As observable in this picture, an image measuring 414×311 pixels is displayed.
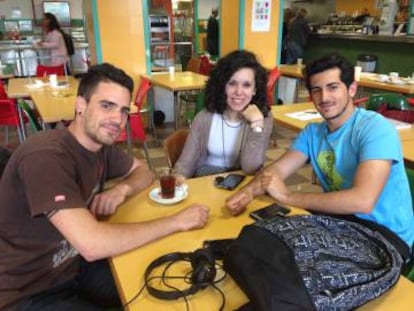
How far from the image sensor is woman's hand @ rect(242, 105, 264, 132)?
208 cm

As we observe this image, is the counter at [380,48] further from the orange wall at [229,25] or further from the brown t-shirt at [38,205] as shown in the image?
the brown t-shirt at [38,205]

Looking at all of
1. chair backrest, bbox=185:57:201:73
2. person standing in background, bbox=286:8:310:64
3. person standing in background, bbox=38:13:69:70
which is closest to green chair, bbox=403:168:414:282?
chair backrest, bbox=185:57:201:73

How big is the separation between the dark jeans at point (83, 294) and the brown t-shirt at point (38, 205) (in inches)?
1.3

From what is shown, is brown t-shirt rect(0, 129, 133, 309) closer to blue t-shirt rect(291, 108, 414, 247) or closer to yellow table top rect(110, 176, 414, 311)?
yellow table top rect(110, 176, 414, 311)

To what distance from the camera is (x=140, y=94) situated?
12.7 ft

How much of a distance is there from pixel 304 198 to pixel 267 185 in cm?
15

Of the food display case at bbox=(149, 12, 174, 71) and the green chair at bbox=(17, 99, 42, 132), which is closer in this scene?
the green chair at bbox=(17, 99, 42, 132)

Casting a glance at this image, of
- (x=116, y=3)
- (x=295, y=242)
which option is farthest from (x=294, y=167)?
(x=116, y=3)

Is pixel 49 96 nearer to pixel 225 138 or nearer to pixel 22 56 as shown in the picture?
pixel 225 138

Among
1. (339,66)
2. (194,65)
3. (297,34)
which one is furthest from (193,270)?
(297,34)

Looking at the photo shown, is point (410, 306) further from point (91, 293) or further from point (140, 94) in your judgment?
point (140, 94)

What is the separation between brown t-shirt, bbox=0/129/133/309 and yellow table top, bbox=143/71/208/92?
3052 mm

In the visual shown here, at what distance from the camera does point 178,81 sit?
15.8 ft

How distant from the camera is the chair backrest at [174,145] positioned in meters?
2.07
